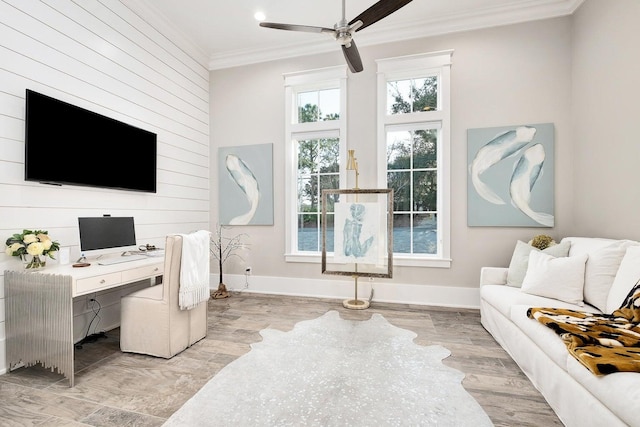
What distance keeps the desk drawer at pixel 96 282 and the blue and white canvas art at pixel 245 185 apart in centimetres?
213

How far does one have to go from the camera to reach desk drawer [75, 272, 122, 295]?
6.53 feet

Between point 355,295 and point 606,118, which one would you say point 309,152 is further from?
point 606,118

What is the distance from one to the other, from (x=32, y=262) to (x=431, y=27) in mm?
4599

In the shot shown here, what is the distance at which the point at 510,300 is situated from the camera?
2402mm

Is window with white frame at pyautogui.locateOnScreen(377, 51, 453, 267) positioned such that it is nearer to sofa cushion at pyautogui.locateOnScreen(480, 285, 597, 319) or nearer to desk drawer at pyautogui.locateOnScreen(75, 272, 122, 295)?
sofa cushion at pyautogui.locateOnScreen(480, 285, 597, 319)

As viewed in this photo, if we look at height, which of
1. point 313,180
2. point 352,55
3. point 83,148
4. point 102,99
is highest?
point 352,55

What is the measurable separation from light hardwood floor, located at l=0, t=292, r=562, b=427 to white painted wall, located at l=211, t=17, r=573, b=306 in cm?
66

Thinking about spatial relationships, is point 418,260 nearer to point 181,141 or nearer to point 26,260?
point 181,141

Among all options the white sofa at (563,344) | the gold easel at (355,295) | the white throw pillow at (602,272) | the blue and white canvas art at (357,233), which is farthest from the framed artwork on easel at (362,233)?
the white throw pillow at (602,272)

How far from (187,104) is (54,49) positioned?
1.63 meters

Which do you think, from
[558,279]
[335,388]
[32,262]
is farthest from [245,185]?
[558,279]

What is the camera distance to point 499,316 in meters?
2.52

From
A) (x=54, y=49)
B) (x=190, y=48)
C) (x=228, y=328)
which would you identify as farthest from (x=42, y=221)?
(x=190, y=48)

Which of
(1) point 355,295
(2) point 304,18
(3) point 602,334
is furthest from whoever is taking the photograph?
(1) point 355,295
